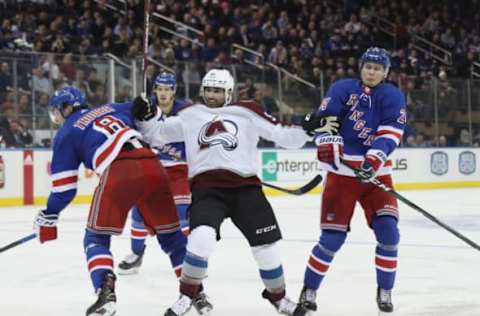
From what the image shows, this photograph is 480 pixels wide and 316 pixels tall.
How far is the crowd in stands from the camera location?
36.3 ft

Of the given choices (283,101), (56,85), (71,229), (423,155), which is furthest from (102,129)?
(423,155)

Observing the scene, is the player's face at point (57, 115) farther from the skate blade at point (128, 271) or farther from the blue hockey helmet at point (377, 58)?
the skate blade at point (128, 271)

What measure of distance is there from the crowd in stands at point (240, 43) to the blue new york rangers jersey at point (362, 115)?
718 cm

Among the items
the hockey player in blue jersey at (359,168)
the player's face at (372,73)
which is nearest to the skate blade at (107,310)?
the hockey player in blue jersey at (359,168)

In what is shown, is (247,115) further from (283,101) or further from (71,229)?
(283,101)

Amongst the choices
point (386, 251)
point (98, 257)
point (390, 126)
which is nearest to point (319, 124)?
point (390, 126)

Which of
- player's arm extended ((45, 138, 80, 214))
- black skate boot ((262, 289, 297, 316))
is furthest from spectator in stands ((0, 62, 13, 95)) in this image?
black skate boot ((262, 289, 297, 316))

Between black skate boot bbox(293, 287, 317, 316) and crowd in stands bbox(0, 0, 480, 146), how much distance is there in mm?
7174

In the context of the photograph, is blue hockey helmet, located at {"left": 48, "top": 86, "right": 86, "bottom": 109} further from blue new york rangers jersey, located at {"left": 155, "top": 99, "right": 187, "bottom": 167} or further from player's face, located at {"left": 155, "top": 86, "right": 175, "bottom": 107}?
player's face, located at {"left": 155, "top": 86, "right": 175, "bottom": 107}

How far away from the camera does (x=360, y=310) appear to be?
4402mm

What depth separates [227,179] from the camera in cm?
399

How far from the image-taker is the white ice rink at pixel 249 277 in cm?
450

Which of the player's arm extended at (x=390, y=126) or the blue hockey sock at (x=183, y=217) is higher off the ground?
the player's arm extended at (x=390, y=126)

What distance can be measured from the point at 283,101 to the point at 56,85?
360cm
